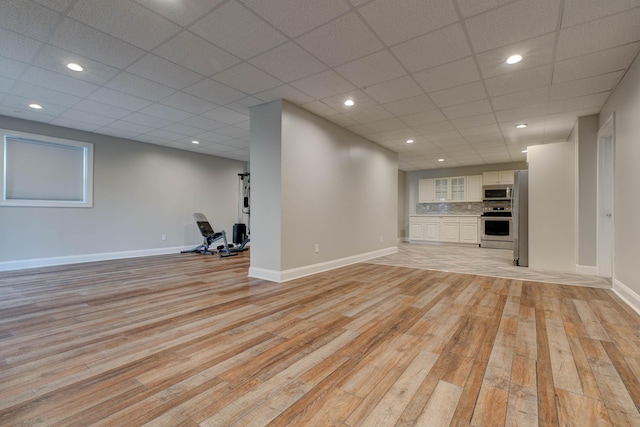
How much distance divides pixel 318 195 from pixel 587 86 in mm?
3525

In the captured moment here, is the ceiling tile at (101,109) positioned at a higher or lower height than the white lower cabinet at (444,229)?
higher

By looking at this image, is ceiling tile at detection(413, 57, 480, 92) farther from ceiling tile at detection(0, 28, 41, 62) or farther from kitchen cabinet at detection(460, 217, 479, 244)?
kitchen cabinet at detection(460, 217, 479, 244)

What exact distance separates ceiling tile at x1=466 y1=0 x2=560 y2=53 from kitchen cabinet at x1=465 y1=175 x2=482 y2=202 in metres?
6.78

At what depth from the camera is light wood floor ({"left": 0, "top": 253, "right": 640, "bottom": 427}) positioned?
1279mm

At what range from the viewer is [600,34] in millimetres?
2340

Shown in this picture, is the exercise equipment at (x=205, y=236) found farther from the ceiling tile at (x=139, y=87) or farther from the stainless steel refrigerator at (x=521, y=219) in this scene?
the stainless steel refrigerator at (x=521, y=219)

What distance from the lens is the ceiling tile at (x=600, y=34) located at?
7.12 ft

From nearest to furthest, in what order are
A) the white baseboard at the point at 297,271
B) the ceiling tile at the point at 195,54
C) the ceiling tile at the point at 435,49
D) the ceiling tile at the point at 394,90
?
the ceiling tile at the point at 435,49 < the ceiling tile at the point at 195,54 < the ceiling tile at the point at 394,90 < the white baseboard at the point at 297,271

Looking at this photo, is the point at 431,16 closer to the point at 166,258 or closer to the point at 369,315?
the point at 369,315

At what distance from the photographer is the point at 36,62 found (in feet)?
9.38

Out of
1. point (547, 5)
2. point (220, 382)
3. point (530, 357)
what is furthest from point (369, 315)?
point (547, 5)

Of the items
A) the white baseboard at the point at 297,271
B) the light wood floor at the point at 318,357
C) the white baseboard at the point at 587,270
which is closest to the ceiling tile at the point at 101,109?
the light wood floor at the point at 318,357

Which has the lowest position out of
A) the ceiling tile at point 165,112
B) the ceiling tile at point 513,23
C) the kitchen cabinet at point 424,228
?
the kitchen cabinet at point 424,228

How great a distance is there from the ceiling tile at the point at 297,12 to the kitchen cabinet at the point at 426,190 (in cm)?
795
